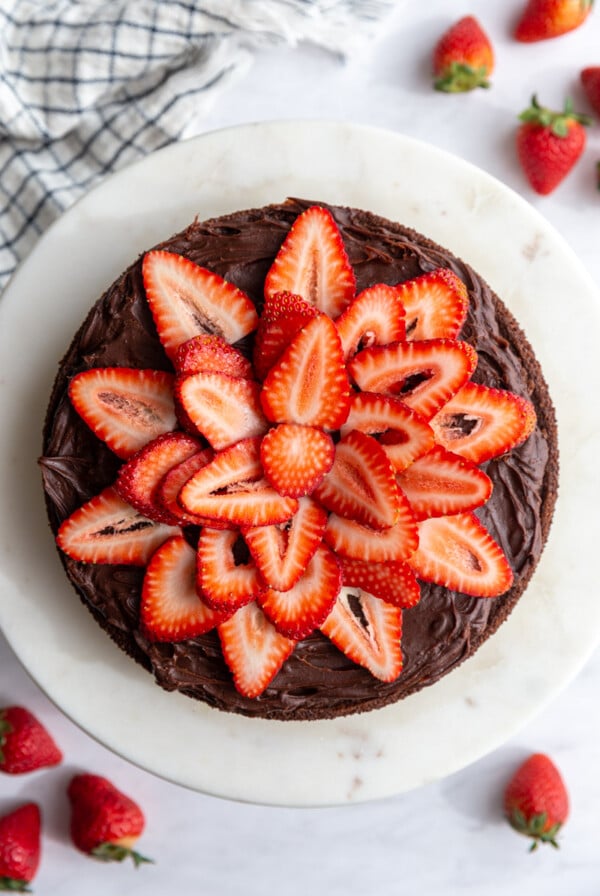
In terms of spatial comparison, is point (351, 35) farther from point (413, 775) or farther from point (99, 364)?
point (413, 775)

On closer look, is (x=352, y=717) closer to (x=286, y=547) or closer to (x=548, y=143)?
(x=286, y=547)

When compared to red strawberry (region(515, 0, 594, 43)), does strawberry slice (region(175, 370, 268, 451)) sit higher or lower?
lower

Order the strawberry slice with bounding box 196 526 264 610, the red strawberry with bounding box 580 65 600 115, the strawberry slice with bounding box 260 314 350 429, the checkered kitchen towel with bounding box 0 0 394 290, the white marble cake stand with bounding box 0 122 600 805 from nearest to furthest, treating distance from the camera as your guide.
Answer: the strawberry slice with bounding box 260 314 350 429
the strawberry slice with bounding box 196 526 264 610
the white marble cake stand with bounding box 0 122 600 805
the checkered kitchen towel with bounding box 0 0 394 290
the red strawberry with bounding box 580 65 600 115

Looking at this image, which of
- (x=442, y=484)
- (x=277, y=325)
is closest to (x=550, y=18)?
(x=277, y=325)

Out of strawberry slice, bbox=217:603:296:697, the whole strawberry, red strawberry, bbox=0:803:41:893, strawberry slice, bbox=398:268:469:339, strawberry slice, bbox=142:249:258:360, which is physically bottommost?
red strawberry, bbox=0:803:41:893

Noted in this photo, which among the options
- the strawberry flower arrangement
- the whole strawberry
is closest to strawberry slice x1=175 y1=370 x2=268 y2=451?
the strawberry flower arrangement

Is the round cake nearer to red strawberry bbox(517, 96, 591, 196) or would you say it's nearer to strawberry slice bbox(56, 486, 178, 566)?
strawberry slice bbox(56, 486, 178, 566)

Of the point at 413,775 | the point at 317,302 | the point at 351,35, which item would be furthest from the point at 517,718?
the point at 351,35

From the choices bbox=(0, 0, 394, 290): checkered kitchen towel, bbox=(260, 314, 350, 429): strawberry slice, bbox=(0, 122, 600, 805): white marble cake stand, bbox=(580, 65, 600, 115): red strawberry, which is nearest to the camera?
bbox=(260, 314, 350, 429): strawberry slice
